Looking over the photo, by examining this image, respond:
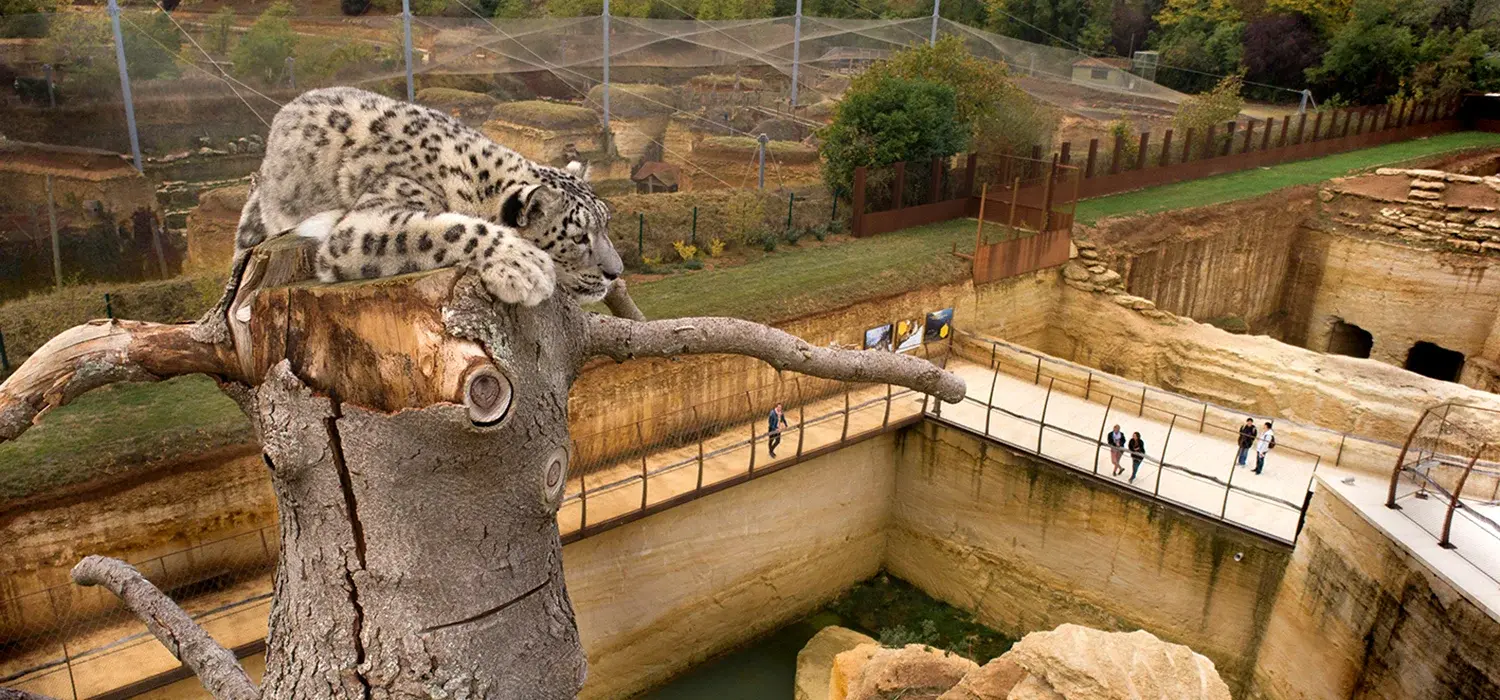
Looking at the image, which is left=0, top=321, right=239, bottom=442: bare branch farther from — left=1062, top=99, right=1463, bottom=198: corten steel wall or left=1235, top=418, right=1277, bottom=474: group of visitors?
left=1062, top=99, right=1463, bottom=198: corten steel wall

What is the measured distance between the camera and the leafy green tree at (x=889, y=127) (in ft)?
72.8

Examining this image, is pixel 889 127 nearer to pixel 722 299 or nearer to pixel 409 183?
pixel 722 299

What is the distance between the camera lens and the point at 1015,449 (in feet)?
50.6

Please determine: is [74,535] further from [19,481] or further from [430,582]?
[430,582]

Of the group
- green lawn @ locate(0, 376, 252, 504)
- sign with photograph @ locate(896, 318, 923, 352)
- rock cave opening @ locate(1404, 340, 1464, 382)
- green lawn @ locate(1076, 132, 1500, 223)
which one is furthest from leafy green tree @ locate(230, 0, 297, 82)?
rock cave opening @ locate(1404, 340, 1464, 382)

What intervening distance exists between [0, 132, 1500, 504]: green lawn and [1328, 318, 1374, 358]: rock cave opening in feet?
15.1

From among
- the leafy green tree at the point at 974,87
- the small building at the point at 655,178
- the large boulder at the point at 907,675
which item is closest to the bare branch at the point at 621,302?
the large boulder at the point at 907,675

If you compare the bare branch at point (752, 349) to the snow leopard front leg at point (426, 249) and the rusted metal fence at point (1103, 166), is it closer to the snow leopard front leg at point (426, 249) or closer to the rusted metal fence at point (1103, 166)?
the snow leopard front leg at point (426, 249)

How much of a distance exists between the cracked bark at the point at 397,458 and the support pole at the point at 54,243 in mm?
14445

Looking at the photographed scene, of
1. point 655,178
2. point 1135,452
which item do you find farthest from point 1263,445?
point 655,178

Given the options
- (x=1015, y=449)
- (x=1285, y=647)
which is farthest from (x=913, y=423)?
→ (x=1285, y=647)

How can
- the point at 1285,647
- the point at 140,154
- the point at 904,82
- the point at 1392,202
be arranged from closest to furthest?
the point at 1285,647 → the point at 140,154 → the point at 904,82 → the point at 1392,202

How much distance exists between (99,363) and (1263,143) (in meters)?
36.5

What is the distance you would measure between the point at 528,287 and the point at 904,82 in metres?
20.6
